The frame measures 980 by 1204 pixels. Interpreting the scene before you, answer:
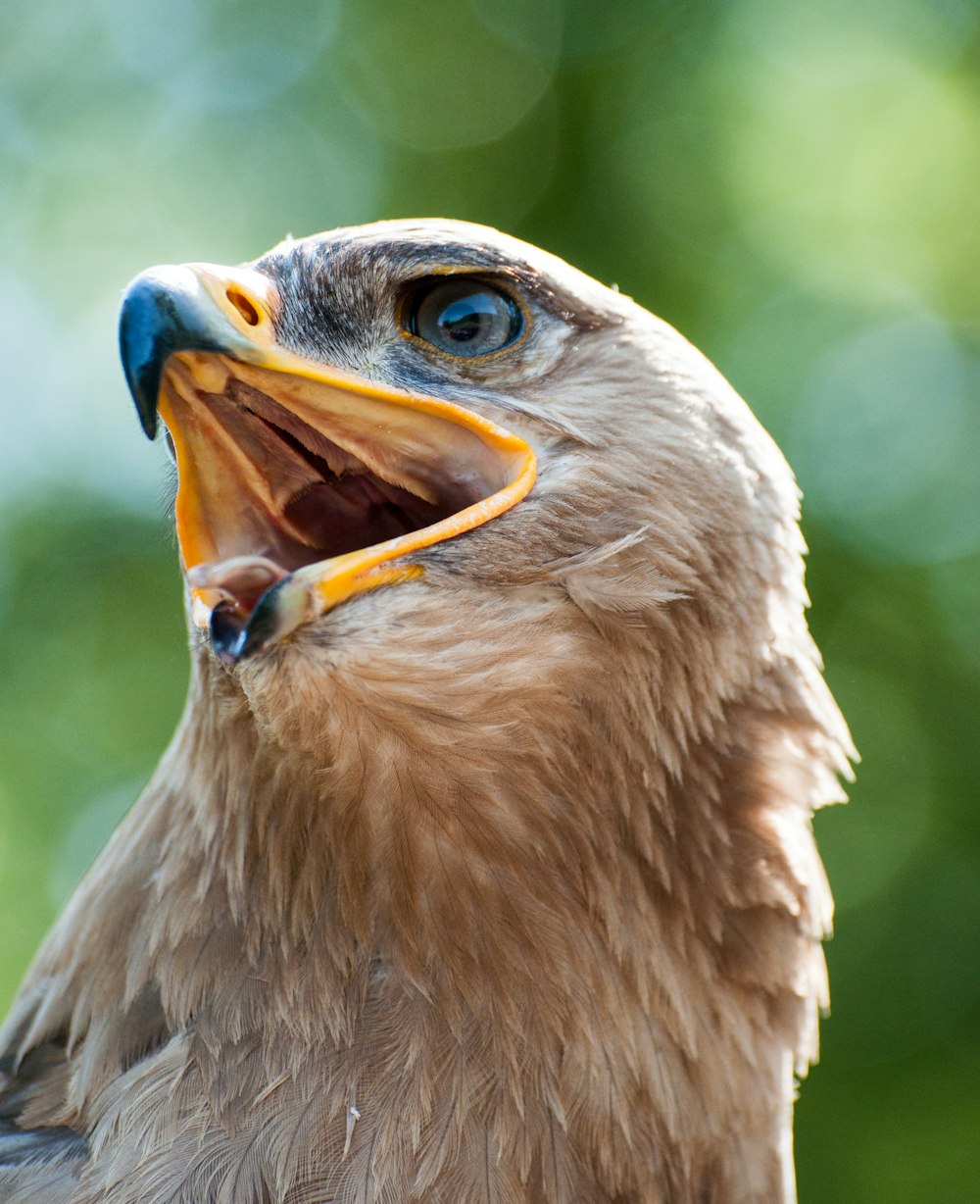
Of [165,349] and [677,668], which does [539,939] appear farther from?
[165,349]

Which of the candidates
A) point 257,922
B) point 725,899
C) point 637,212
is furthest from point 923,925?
point 257,922

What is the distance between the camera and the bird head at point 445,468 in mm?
1842

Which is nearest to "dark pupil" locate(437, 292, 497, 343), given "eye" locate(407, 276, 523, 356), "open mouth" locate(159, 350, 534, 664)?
"eye" locate(407, 276, 523, 356)

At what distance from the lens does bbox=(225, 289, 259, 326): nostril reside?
6.80 ft

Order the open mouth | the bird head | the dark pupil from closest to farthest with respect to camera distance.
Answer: the bird head < the open mouth < the dark pupil

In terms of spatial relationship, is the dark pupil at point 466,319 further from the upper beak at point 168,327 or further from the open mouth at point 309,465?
the upper beak at point 168,327

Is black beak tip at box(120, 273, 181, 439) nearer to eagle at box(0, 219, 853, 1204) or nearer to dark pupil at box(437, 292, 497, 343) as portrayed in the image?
eagle at box(0, 219, 853, 1204)

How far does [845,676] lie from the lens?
25.4 feet

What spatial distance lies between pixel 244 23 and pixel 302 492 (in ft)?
34.1

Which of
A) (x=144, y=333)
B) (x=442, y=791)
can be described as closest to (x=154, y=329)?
(x=144, y=333)

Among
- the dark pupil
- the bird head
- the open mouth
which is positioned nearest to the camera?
the bird head

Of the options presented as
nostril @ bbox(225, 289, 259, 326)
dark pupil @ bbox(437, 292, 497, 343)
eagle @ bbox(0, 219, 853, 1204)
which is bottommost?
eagle @ bbox(0, 219, 853, 1204)

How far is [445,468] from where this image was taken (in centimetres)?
215

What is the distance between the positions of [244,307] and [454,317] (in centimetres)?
40
